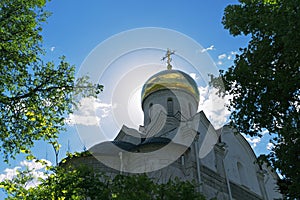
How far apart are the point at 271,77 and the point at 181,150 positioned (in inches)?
267

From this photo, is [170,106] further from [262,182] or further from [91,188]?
[91,188]

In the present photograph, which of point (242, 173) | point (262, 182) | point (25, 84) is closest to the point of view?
point (25, 84)

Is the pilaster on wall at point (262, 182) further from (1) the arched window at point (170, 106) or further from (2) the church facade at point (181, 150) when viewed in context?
(1) the arched window at point (170, 106)

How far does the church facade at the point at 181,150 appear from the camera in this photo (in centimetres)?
1331

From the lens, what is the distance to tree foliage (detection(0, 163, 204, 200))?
23.5 feet

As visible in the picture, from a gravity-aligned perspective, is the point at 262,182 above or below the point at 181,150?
above

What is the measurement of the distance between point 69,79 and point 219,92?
A: 392cm

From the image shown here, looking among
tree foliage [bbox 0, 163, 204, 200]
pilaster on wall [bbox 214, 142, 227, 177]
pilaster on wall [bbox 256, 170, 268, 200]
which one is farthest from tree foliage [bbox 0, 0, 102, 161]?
pilaster on wall [bbox 256, 170, 268, 200]

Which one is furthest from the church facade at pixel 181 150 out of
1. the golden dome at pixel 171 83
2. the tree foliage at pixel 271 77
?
the tree foliage at pixel 271 77

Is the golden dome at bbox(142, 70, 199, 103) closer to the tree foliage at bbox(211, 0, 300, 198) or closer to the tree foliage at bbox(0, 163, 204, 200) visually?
the tree foliage at bbox(211, 0, 300, 198)

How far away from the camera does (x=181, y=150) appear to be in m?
13.8

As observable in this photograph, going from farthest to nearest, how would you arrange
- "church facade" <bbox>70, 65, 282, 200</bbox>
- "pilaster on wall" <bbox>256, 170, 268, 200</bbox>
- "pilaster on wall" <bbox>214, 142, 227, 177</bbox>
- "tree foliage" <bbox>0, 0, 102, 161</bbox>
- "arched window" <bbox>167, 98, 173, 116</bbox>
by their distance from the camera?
"arched window" <bbox>167, 98, 173, 116</bbox> → "pilaster on wall" <bbox>256, 170, 268, 200</bbox> → "pilaster on wall" <bbox>214, 142, 227, 177</bbox> → "church facade" <bbox>70, 65, 282, 200</bbox> → "tree foliage" <bbox>0, 0, 102, 161</bbox>

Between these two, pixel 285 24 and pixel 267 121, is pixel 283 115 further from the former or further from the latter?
pixel 285 24

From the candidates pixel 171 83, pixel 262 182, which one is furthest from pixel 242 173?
pixel 171 83
